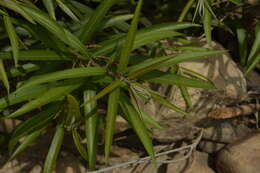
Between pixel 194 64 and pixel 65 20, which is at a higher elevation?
pixel 65 20

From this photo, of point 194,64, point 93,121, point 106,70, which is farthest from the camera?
point 194,64

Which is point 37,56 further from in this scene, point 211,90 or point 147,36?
point 211,90

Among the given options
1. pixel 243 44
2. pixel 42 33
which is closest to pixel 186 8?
pixel 243 44

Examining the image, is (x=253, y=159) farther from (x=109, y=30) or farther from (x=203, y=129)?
(x=109, y=30)

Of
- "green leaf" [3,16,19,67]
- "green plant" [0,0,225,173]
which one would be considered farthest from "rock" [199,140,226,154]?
"green leaf" [3,16,19,67]

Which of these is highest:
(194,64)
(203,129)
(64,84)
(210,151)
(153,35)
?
(153,35)

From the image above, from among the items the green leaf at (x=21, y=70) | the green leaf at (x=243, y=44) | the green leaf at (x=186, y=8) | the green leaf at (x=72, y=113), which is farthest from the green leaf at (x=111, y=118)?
the green leaf at (x=243, y=44)

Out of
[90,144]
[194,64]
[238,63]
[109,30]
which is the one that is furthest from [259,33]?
[90,144]

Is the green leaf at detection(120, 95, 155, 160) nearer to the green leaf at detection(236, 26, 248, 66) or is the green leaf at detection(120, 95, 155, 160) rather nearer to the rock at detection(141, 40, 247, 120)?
the rock at detection(141, 40, 247, 120)
